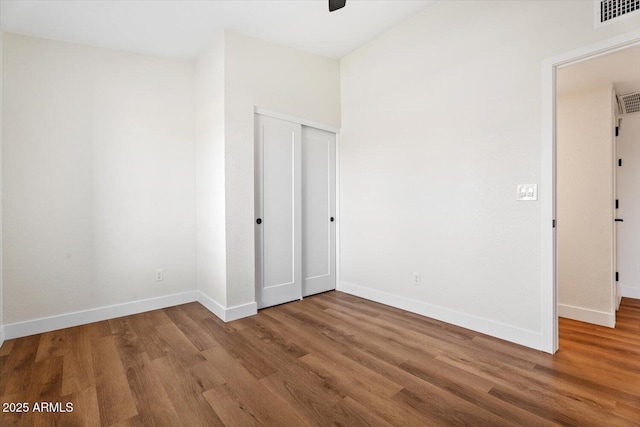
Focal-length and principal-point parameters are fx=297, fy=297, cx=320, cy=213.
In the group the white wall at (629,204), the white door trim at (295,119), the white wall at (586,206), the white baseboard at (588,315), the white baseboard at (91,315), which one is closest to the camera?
the white baseboard at (91,315)

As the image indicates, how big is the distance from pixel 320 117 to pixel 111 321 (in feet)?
10.4

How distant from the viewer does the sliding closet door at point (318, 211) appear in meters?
3.65

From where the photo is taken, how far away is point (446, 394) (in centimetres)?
174

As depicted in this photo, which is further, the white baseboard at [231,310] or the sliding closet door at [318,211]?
the sliding closet door at [318,211]

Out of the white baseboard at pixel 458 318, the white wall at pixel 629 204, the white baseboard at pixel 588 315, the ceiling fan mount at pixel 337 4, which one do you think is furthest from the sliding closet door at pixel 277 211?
the white wall at pixel 629 204

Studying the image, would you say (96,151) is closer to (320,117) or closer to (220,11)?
(220,11)

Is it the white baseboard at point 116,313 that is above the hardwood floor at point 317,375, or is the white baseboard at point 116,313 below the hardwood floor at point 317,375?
above

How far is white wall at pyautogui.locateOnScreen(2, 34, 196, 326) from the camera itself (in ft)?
8.79

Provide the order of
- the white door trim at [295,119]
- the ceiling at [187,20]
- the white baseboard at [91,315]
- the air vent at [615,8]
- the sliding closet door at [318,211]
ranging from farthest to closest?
the sliding closet door at [318,211] → the white door trim at [295,119] → the white baseboard at [91,315] → the ceiling at [187,20] → the air vent at [615,8]

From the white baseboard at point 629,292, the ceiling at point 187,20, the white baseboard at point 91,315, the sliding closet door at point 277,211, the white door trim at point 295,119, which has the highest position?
the ceiling at point 187,20

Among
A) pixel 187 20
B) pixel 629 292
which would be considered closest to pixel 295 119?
pixel 187 20

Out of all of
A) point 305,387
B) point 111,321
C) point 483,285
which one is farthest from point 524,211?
point 111,321

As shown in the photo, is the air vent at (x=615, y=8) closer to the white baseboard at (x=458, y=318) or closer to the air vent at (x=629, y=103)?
the air vent at (x=629, y=103)

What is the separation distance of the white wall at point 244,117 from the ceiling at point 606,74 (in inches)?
103
